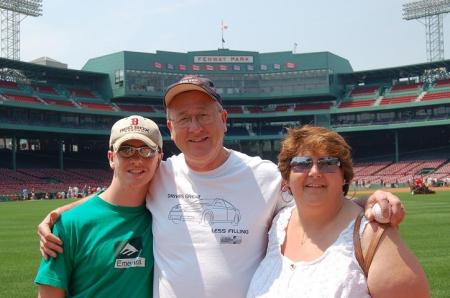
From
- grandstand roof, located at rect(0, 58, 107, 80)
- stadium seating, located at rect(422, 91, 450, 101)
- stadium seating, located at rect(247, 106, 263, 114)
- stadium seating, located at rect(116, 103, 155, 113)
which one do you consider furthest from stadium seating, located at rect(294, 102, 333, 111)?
grandstand roof, located at rect(0, 58, 107, 80)

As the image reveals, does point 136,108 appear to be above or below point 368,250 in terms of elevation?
above

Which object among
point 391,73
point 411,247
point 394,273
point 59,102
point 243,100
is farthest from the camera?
point 243,100

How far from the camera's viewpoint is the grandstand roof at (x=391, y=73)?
2831 inches

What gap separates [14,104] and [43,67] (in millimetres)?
10279

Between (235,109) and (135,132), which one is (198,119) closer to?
(135,132)

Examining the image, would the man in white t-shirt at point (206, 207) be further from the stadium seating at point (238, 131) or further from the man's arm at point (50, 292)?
the stadium seating at point (238, 131)

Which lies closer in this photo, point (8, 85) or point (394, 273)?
point (394, 273)

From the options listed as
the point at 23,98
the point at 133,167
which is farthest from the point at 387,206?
the point at 23,98

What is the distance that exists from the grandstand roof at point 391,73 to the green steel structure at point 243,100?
5.9 inches

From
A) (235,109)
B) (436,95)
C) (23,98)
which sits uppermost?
(23,98)

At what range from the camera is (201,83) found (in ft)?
12.2

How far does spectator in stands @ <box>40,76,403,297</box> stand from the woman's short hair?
1.52 ft

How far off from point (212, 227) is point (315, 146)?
38.6 inches

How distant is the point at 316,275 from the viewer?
9.93ft
